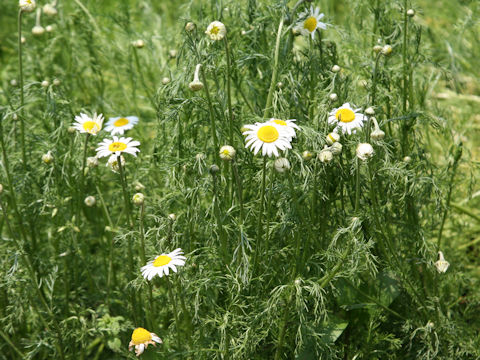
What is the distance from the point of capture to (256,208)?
2014 mm

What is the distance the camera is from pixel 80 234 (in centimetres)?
232

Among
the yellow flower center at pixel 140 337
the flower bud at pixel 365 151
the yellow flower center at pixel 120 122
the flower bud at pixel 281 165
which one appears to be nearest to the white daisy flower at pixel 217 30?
the flower bud at pixel 281 165

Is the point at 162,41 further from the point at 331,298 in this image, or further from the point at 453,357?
the point at 453,357

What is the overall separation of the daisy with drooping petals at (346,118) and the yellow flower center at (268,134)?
255 mm

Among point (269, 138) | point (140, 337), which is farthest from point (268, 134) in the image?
point (140, 337)

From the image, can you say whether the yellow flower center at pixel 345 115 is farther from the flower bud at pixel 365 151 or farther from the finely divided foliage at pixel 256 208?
the flower bud at pixel 365 151

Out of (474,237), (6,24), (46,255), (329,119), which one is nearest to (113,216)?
(46,255)

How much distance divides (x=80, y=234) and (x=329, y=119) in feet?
3.72

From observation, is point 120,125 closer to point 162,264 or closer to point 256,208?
point 256,208

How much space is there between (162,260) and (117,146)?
437 millimetres

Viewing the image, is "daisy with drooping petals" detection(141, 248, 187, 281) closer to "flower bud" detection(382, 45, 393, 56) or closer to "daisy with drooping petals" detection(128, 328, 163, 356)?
"daisy with drooping petals" detection(128, 328, 163, 356)

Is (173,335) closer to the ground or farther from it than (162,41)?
closer to the ground

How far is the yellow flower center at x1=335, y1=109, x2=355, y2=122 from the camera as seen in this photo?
72.4 inches

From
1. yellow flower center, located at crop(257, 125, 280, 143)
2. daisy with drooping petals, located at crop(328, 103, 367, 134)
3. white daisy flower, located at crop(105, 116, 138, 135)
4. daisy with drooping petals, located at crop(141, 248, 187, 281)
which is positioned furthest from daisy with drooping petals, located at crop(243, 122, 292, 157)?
white daisy flower, located at crop(105, 116, 138, 135)
